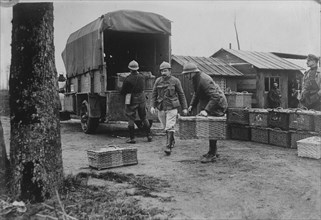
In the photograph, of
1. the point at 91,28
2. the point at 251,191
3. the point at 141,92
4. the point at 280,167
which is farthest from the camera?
the point at 91,28

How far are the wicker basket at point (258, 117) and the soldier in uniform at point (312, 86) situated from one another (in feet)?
3.01

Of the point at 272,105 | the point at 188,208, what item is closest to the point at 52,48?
the point at 188,208

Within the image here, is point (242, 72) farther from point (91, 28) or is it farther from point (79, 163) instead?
point (79, 163)

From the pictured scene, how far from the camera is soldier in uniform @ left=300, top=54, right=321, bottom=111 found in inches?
324

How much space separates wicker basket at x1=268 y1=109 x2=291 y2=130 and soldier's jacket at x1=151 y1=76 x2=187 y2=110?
214cm

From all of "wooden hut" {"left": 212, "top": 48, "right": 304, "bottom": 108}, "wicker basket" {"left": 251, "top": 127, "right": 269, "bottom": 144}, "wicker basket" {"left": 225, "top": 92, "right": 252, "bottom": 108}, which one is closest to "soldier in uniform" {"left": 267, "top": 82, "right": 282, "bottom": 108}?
"wooden hut" {"left": 212, "top": 48, "right": 304, "bottom": 108}

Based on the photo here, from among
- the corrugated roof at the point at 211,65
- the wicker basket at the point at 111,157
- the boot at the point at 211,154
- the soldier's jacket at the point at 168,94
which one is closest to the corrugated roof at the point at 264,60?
the corrugated roof at the point at 211,65

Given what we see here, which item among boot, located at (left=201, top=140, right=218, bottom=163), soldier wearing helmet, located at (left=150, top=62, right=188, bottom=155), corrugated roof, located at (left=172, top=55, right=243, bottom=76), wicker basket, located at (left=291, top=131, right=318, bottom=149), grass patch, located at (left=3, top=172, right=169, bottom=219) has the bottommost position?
grass patch, located at (left=3, top=172, right=169, bottom=219)

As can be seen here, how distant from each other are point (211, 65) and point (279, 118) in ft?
34.3

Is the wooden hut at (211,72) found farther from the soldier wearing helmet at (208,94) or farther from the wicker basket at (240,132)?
the soldier wearing helmet at (208,94)

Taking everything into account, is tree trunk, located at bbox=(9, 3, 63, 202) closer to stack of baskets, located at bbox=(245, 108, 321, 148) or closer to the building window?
stack of baskets, located at bbox=(245, 108, 321, 148)

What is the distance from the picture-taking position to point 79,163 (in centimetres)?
671

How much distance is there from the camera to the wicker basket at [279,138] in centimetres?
812

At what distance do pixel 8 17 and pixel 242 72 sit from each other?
15506 millimetres
